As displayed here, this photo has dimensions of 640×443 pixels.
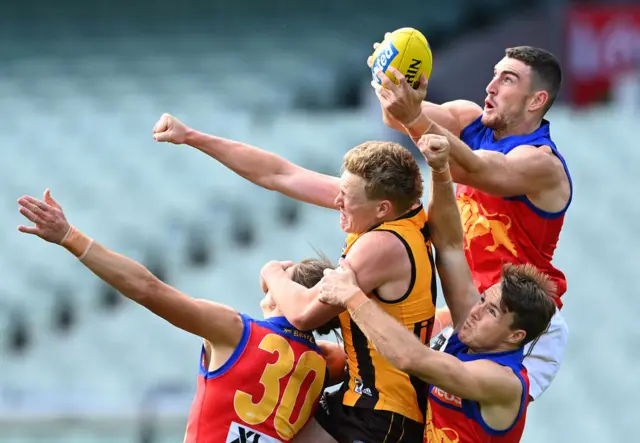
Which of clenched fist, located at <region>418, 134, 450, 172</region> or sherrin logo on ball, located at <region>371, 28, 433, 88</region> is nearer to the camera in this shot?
clenched fist, located at <region>418, 134, 450, 172</region>

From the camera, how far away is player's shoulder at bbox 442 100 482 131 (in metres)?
5.79

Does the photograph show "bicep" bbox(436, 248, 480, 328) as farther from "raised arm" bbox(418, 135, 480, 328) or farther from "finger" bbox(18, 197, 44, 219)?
"finger" bbox(18, 197, 44, 219)

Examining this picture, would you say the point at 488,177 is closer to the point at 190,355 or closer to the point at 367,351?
the point at 367,351

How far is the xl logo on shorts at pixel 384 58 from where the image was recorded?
4.97 m

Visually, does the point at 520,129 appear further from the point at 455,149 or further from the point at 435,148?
the point at 435,148

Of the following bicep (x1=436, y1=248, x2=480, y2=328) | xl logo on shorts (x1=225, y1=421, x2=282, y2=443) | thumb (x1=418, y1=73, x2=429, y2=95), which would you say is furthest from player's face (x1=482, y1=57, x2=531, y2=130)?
xl logo on shorts (x1=225, y1=421, x2=282, y2=443)

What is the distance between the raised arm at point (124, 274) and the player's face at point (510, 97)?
157cm

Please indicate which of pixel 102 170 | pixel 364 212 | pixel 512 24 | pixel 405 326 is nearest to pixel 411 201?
pixel 364 212

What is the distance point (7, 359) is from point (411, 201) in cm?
661

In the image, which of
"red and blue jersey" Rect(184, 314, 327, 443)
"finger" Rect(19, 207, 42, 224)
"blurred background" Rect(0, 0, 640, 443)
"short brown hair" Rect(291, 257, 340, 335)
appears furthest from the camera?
"blurred background" Rect(0, 0, 640, 443)

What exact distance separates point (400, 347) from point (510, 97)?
145cm

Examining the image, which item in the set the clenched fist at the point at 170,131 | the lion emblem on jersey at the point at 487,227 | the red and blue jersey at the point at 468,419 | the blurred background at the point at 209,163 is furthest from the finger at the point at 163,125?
the blurred background at the point at 209,163

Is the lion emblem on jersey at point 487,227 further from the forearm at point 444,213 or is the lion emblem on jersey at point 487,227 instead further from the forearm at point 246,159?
the forearm at point 246,159

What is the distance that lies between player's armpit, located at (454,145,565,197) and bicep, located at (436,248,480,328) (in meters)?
0.32
